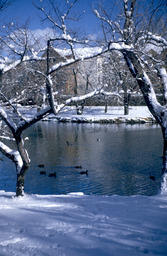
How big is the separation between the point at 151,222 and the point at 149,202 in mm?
1765

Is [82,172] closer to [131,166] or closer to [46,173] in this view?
[46,173]

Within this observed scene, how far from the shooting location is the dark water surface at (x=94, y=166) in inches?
515

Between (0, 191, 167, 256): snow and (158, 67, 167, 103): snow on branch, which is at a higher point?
(158, 67, 167, 103): snow on branch

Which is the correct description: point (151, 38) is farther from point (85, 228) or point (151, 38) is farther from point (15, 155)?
point (85, 228)

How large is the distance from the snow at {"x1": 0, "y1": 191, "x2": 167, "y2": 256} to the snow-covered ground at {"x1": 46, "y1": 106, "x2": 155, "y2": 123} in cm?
3267

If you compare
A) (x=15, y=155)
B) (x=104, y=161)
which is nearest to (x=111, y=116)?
(x=104, y=161)

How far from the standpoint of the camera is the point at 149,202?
23.4 ft

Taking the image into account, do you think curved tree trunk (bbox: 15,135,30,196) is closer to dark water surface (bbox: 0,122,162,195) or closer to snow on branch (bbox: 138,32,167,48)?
dark water surface (bbox: 0,122,162,195)

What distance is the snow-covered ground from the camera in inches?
1565

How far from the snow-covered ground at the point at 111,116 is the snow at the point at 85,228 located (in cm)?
3267

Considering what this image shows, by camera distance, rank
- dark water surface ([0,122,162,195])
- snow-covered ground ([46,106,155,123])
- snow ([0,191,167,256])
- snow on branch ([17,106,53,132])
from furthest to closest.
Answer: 1. snow-covered ground ([46,106,155,123])
2. dark water surface ([0,122,162,195])
3. snow on branch ([17,106,53,132])
4. snow ([0,191,167,256])

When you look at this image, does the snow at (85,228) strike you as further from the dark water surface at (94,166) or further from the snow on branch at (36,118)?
the dark water surface at (94,166)

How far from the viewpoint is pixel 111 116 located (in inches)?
1638

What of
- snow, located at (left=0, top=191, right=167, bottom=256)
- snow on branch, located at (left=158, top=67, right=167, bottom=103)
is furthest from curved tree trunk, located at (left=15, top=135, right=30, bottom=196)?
snow on branch, located at (left=158, top=67, right=167, bottom=103)
